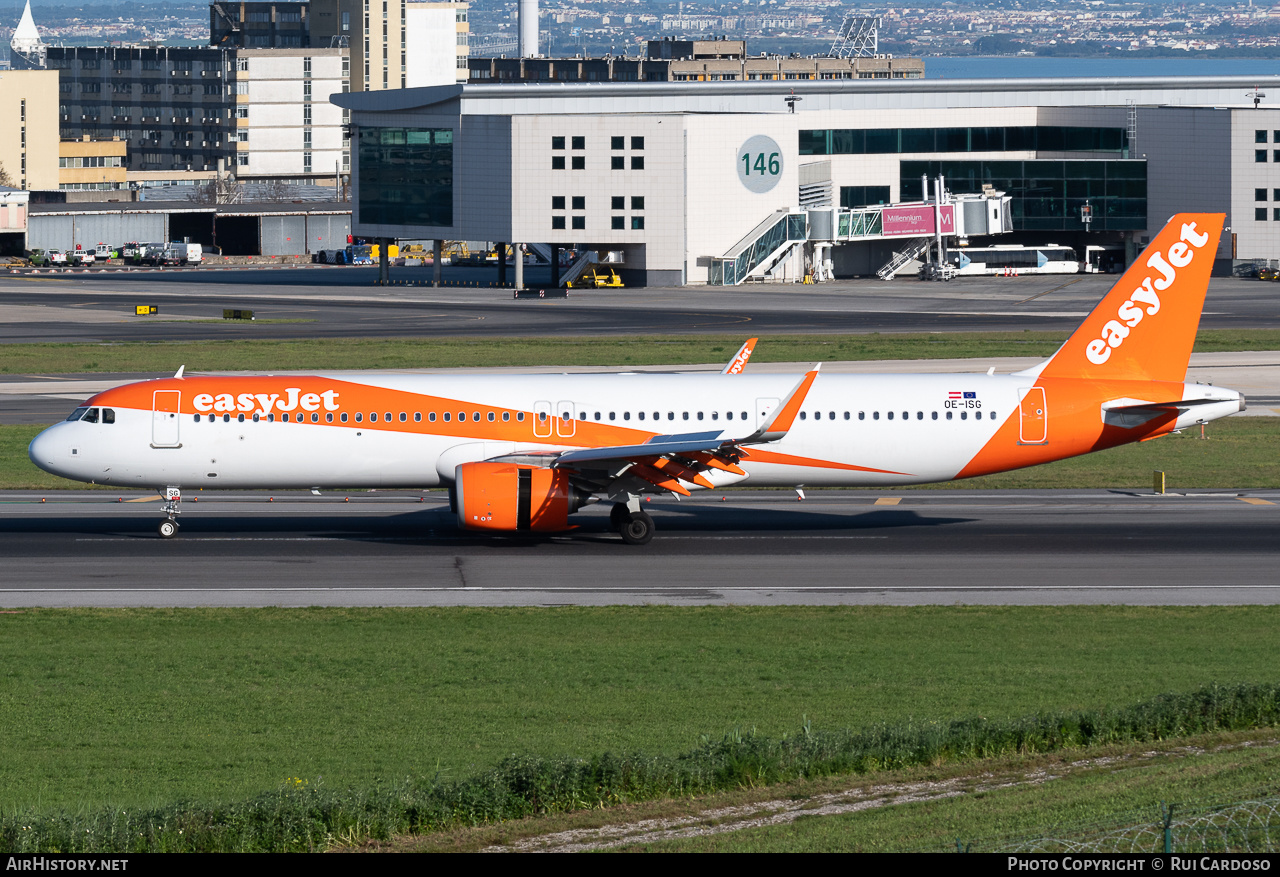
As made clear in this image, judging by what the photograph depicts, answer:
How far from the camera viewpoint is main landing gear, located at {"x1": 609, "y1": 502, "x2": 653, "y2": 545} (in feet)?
134

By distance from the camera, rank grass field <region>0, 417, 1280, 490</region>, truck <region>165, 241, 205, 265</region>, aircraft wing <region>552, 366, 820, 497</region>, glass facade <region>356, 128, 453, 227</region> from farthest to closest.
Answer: truck <region>165, 241, 205, 265</region>, glass facade <region>356, 128, 453, 227</region>, grass field <region>0, 417, 1280, 490</region>, aircraft wing <region>552, 366, 820, 497</region>

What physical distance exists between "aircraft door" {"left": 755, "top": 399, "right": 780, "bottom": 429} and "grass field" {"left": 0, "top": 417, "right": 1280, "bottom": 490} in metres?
12.3

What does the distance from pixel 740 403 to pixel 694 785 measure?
22008mm

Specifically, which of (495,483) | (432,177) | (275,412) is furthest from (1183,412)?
(432,177)

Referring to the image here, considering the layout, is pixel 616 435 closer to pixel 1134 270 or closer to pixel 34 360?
pixel 1134 270

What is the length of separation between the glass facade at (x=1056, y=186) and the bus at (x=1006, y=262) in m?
4.55

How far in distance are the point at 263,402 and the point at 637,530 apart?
10098 millimetres

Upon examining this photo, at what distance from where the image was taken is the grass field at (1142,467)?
51.0 m

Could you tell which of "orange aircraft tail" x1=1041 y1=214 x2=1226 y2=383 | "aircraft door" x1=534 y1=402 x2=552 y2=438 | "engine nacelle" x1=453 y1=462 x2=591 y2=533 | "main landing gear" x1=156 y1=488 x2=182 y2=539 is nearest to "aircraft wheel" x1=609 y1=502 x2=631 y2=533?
"engine nacelle" x1=453 y1=462 x2=591 y2=533

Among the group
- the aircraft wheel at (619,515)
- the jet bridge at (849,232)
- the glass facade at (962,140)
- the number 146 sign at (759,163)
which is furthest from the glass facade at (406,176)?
the aircraft wheel at (619,515)

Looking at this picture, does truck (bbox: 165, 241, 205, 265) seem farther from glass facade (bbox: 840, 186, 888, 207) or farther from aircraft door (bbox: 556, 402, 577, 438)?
aircraft door (bbox: 556, 402, 577, 438)

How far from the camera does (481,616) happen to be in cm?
3266

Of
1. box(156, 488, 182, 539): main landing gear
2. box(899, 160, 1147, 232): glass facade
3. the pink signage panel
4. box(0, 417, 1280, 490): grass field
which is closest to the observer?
box(156, 488, 182, 539): main landing gear

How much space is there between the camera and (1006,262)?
15412 centimetres
